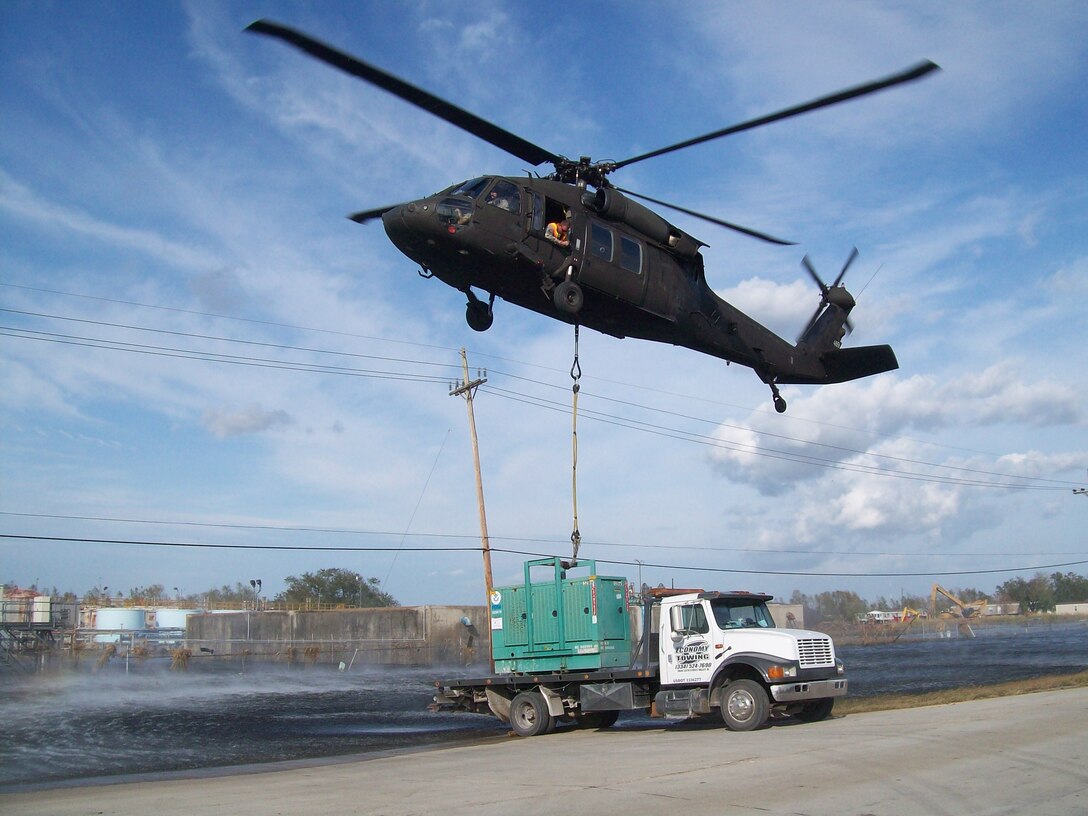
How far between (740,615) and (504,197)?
851cm

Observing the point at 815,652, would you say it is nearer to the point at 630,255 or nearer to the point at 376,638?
the point at 630,255

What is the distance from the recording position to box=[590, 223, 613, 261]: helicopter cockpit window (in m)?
12.6

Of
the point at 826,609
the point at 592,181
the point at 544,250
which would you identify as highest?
the point at 592,181

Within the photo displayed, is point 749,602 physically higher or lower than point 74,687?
higher

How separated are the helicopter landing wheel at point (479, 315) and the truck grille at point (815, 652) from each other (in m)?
7.31

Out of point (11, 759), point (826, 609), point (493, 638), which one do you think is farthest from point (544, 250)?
point (826, 609)

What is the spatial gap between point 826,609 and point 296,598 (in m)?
59.4

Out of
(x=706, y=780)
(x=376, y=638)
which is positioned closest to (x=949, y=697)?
(x=706, y=780)

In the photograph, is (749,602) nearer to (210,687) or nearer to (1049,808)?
(1049,808)

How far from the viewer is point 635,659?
628 inches

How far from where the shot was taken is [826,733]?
13.0 meters

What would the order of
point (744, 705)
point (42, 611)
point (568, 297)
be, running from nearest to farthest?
point (568, 297)
point (744, 705)
point (42, 611)

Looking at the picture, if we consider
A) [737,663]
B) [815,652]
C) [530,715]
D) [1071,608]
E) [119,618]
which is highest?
[119,618]

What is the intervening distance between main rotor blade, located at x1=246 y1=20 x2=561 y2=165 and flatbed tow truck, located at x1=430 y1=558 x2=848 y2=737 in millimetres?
8201
